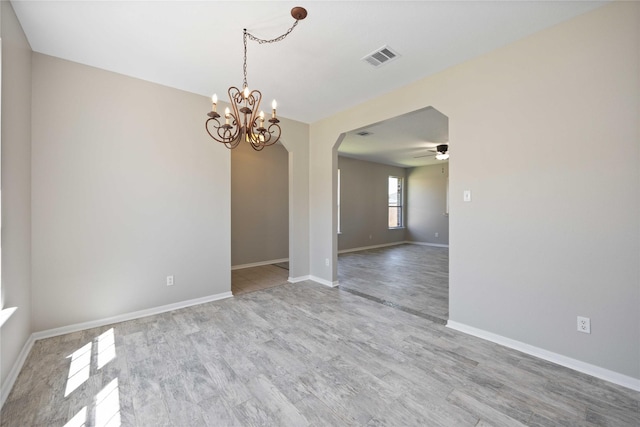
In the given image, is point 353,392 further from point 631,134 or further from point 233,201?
point 233,201

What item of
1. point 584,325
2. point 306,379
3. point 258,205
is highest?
point 258,205

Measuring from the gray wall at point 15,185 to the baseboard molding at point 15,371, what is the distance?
43 mm

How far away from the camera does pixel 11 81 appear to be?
79.4 inches

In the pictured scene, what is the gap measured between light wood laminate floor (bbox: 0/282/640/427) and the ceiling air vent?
277 centimetres

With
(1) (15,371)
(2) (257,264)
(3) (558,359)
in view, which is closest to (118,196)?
(1) (15,371)

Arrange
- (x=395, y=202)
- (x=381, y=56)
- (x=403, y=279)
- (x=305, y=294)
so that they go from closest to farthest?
(x=381, y=56), (x=305, y=294), (x=403, y=279), (x=395, y=202)

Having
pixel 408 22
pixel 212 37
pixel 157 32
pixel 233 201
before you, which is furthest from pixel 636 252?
pixel 233 201

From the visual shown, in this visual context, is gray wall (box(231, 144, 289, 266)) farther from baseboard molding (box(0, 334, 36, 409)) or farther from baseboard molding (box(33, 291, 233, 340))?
baseboard molding (box(0, 334, 36, 409))

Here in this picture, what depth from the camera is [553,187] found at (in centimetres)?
220

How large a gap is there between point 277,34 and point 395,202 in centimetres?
800

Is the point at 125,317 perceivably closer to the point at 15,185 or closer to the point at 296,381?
the point at 15,185

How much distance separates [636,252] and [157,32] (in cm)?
407

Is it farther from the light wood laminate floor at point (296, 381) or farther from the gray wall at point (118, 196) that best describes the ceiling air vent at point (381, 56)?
the light wood laminate floor at point (296, 381)

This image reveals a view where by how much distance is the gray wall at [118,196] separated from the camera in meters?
2.60
